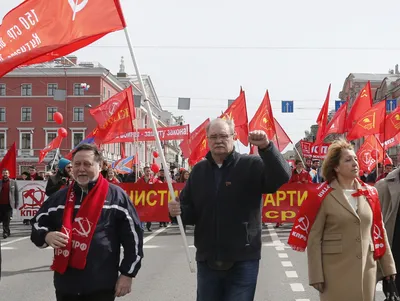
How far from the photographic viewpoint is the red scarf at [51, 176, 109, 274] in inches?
163

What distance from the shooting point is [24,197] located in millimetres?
20391

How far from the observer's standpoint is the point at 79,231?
4.18 meters

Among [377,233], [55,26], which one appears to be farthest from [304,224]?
[55,26]

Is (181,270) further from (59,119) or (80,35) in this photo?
(59,119)

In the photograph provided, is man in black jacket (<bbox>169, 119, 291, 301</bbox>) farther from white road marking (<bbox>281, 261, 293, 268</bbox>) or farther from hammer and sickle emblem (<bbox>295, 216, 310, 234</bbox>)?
white road marking (<bbox>281, 261, 293, 268</bbox>)

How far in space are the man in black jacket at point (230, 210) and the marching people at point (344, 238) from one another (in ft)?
1.53

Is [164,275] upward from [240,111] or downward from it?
downward

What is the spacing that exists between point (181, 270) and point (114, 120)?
11874 mm

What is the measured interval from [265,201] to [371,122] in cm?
663

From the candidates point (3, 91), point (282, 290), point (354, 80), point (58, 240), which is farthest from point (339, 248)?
point (354, 80)

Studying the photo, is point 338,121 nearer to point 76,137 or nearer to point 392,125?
point 392,125

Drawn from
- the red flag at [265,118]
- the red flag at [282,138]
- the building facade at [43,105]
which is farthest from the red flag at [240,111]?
the building facade at [43,105]

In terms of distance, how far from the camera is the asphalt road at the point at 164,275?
8133mm

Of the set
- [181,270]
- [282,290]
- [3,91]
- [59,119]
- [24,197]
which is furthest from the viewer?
[3,91]
